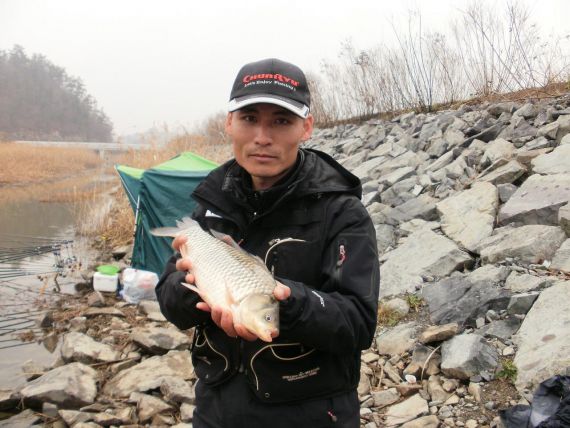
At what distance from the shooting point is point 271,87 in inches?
70.6

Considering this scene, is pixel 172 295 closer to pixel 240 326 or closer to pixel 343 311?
pixel 240 326

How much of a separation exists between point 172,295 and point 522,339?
9.66ft

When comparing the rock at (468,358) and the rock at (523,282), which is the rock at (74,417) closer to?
the rock at (468,358)

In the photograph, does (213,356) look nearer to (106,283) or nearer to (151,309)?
(151,309)

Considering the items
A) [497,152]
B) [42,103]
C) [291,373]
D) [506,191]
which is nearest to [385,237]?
[506,191]

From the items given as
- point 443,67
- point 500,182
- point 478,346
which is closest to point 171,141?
point 443,67

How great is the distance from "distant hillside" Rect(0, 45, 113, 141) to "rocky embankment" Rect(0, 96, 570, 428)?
7514cm

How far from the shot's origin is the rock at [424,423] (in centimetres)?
322

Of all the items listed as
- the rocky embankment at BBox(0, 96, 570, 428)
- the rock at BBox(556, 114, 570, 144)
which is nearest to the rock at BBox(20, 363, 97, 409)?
the rocky embankment at BBox(0, 96, 570, 428)

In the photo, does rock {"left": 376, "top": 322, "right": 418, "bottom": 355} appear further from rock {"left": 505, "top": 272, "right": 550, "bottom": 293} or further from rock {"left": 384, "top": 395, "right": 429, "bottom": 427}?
rock {"left": 505, "top": 272, "right": 550, "bottom": 293}

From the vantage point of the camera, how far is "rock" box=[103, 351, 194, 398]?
461 centimetres

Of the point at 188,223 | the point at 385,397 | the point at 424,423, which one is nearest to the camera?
the point at 188,223

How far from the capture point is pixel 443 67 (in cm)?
1325

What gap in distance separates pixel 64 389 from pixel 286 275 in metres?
3.77
